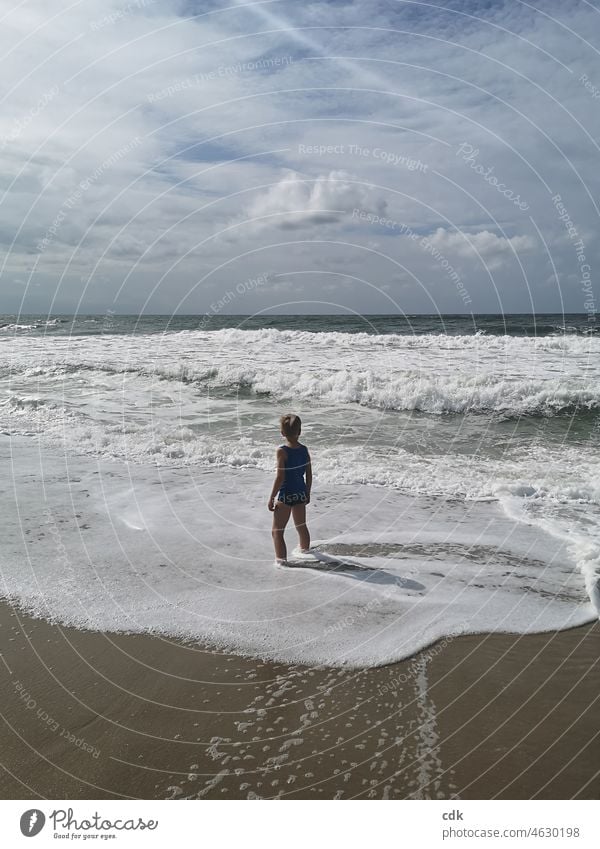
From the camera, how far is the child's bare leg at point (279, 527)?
6.70 metres

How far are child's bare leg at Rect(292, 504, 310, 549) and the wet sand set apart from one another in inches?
85.8

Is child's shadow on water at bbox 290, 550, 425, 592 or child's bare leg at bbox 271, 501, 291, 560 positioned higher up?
child's bare leg at bbox 271, 501, 291, 560

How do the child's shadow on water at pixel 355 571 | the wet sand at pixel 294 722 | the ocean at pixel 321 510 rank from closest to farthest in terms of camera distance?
the wet sand at pixel 294 722, the ocean at pixel 321 510, the child's shadow on water at pixel 355 571

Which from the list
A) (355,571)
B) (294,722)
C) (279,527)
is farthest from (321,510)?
(294,722)

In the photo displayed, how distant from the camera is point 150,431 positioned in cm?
1402

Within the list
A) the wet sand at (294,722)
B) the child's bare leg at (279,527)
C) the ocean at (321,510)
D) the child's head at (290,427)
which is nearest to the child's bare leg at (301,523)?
the child's bare leg at (279,527)

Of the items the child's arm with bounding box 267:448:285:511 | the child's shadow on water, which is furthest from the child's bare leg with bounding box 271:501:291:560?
the child's shadow on water

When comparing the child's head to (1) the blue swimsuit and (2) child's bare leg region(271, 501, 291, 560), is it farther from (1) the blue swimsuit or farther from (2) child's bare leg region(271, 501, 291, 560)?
(2) child's bare leg region(271, 501, 291, 560)

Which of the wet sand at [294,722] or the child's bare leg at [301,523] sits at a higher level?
the child's bare leg at [301,523]

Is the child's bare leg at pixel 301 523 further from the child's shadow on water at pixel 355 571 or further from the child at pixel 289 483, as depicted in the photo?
the child's shadow on water at pixel 355 571

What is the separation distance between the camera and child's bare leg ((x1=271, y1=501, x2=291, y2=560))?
6699mm

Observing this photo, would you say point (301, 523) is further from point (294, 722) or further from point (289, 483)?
point (294, 722)

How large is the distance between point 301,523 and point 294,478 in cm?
62

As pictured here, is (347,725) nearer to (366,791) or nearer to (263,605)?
(366,791)
